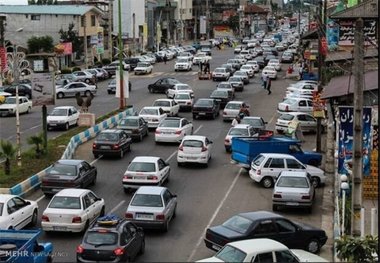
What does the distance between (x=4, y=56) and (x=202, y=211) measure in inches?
1682

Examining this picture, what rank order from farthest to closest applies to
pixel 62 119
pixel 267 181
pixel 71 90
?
pixel 71 90, pixel 62 119, pixel 267 181

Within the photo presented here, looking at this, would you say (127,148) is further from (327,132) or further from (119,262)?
(119,262)

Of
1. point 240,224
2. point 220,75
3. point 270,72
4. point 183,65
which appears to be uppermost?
point 183,65

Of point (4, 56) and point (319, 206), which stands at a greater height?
point (4, 56)

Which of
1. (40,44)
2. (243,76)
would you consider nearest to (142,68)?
(40,44)

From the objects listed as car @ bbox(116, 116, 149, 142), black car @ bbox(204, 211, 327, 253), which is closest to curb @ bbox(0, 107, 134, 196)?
car @ bbox(116, 116, 149, 142)

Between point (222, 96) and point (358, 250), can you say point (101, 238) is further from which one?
point (222, 96)

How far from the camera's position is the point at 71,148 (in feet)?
115

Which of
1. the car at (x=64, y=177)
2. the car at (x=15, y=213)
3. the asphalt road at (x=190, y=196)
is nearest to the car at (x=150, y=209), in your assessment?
the asphalt road at (x=190, y=196)

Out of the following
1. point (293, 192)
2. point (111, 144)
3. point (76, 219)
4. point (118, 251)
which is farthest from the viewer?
point (111, 144)

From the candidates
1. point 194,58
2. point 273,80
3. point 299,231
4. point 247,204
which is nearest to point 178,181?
point 247,204

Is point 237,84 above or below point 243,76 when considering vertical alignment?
below

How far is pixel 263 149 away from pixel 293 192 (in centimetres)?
626

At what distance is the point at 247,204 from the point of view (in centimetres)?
2642
